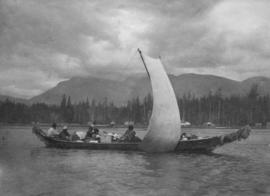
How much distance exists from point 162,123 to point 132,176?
806cm

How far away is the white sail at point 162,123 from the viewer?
72.9 ft

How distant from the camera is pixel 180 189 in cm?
1210

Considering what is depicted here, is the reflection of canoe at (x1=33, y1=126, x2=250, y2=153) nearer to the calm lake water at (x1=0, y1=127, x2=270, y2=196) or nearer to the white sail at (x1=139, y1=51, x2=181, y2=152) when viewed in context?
the white sail at (x1=139, y1=51, x2=181, y2=152)

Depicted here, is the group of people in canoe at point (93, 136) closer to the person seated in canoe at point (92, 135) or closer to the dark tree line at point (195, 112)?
the person seated in canoe at point (92, 135)

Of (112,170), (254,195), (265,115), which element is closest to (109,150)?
(112,170)

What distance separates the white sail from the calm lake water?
1.41m

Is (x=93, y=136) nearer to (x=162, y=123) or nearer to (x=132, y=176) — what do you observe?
(x=162, y=123)

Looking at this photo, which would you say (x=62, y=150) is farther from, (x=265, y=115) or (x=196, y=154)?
(x=265, y=115)

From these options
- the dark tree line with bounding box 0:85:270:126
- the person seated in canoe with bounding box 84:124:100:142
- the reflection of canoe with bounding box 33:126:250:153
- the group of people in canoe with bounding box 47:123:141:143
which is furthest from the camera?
the dark tree line with bounding box 0:85:270:126

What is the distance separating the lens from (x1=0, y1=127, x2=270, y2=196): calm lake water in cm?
1181

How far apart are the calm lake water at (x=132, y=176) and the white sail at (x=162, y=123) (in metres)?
1.41

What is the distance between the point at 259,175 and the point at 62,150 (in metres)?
13.3

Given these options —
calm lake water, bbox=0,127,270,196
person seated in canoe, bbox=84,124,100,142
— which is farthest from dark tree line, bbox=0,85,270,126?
calm lake water, bbox=0,127,270,196

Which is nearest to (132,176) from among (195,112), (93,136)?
(93,136)
